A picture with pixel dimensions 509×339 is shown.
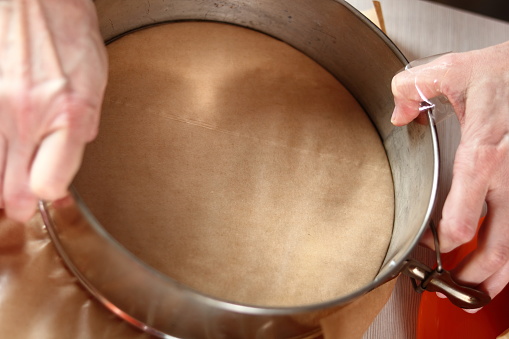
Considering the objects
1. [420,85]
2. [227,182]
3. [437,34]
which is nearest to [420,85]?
[420,85]

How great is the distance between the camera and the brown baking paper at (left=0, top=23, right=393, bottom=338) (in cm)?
64

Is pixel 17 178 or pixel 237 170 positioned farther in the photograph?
pixel 237 170

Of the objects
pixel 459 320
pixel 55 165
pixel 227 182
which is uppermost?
pixel 55 165

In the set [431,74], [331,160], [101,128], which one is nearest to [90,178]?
[101,128]

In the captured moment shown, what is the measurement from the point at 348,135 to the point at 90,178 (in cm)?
36

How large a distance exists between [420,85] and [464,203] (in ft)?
0.50

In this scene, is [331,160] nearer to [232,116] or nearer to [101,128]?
[232,116]

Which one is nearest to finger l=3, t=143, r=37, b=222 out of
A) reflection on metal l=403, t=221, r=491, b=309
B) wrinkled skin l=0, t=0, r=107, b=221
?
wrinkled skin l=0, t=0, r=107, b=221

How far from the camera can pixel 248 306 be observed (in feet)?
1.63

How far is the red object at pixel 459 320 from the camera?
0.75 m

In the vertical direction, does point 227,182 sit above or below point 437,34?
below

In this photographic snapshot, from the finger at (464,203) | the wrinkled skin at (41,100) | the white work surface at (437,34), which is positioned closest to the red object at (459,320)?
the white work surface at (437,34)

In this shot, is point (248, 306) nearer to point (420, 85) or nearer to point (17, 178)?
point (17, 178)

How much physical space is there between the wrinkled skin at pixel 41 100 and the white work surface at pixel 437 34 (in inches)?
19.8
